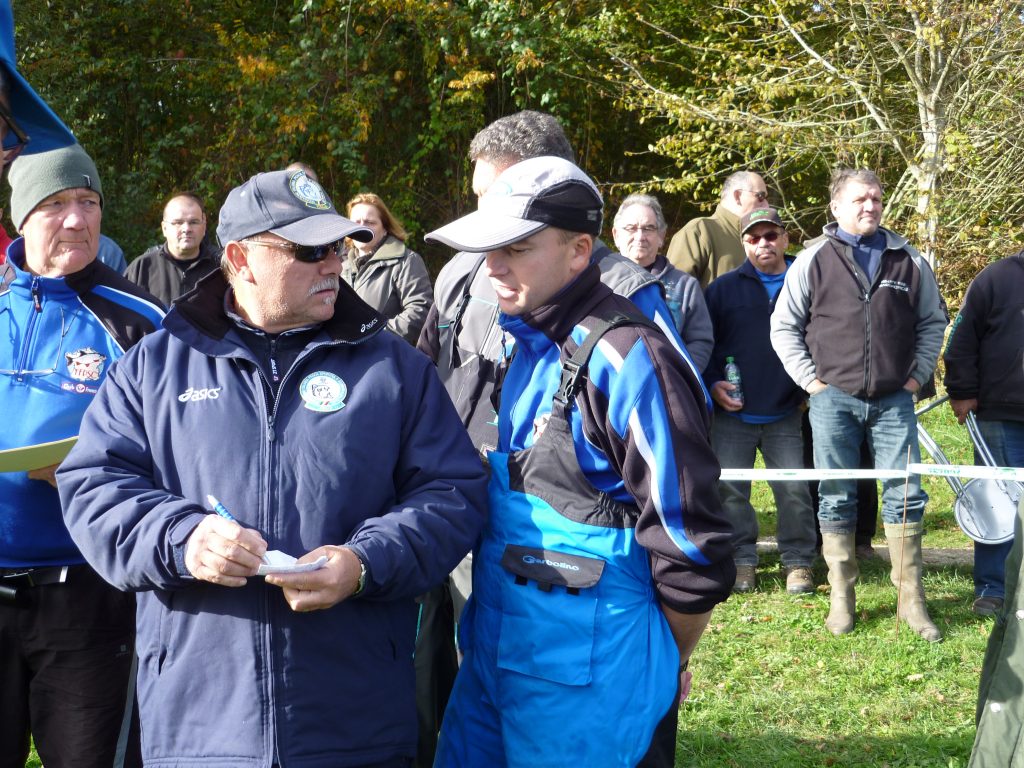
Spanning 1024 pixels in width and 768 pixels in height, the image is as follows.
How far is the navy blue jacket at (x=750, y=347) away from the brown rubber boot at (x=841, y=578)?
101cm

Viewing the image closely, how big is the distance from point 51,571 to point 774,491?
455 centimetres

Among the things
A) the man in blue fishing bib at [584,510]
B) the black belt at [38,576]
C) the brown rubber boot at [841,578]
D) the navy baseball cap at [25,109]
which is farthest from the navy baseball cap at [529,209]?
the brown rubber boot at [841,578]

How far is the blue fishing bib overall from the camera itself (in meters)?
2.40

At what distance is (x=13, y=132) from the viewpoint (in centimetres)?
168

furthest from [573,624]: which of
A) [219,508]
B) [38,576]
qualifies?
[38,576]

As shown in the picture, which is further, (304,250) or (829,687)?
(829,687)

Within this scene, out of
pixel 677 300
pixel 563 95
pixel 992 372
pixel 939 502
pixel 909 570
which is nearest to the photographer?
pixel 909 570

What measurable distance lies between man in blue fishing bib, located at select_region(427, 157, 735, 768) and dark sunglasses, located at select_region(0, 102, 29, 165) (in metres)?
1.03

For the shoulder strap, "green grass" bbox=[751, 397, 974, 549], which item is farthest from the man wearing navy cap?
"green grass" bbox=[751, 397, 974, 549]

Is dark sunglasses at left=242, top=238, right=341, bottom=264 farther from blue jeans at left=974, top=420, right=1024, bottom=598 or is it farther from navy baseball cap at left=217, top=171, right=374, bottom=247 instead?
blue jeans at left=974, top=420, right=1024, bottom=598

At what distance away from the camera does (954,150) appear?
11273mm

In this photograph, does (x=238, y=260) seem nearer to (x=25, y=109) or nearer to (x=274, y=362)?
(x=274, y=362)

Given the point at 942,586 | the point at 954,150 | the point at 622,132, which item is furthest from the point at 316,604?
the point at 622,132

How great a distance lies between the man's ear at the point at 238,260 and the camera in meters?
2.58
